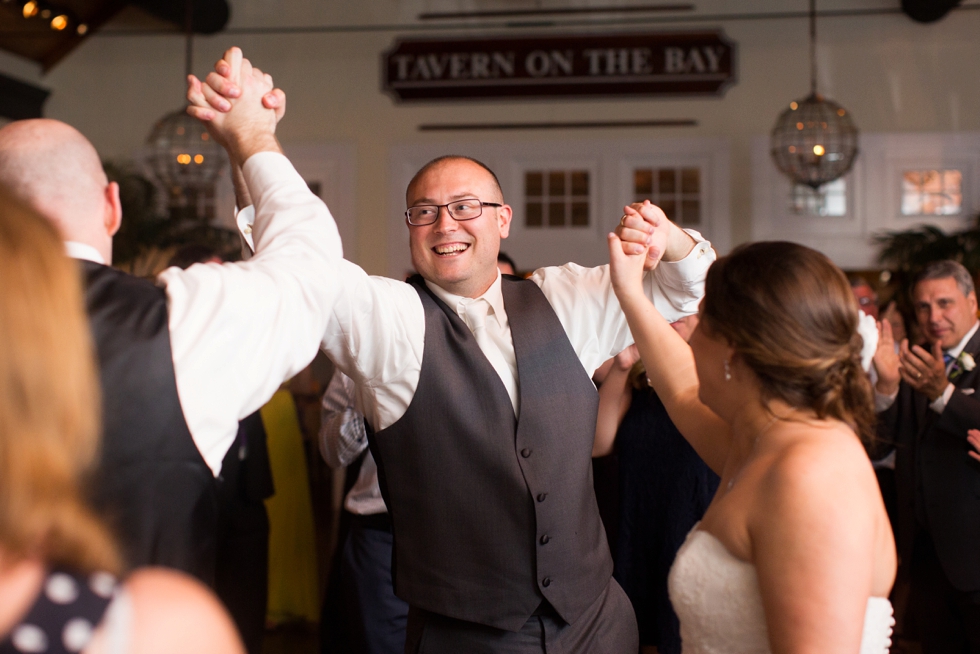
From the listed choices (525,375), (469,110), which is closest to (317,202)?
(525,375)

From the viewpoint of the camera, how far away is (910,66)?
6375 mm

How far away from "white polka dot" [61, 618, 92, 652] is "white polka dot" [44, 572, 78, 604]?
0.06 ft

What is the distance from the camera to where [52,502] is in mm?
723

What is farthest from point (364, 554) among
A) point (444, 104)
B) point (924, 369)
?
point (444, 104)

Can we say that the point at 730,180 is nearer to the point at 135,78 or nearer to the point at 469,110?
the point at 469,110

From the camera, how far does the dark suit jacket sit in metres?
3.19

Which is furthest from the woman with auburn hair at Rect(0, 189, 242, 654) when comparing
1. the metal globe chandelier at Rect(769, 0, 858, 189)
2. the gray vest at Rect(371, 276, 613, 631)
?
the metal globe chandelier at Rect(769, 0, 858, 189)

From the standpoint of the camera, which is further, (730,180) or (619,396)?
(730,180)

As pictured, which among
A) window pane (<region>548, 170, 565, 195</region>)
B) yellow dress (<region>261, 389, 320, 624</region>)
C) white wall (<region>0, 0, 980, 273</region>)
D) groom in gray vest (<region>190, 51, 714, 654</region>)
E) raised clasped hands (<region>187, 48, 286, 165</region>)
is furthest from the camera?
window pane (<region>548, 170, 565, 195</region>)

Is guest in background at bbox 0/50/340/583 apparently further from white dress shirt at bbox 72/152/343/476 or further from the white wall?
the white wall

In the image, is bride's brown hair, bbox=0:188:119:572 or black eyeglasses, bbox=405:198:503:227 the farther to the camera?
black eyeglasses, bbox=405:198:503:227

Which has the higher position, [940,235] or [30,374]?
[940,235]

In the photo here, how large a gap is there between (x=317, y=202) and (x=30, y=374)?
0.82 meters

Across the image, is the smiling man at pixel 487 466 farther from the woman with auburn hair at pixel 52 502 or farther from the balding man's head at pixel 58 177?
the woman with auburn hair at pixel 52 502
